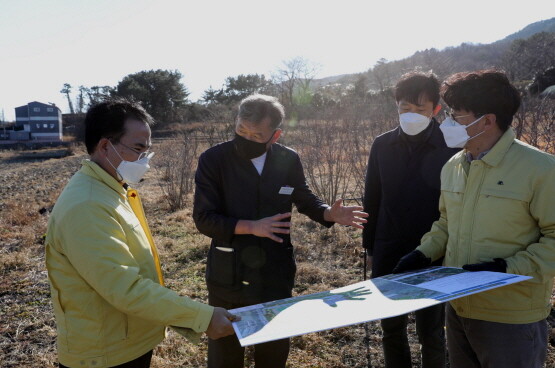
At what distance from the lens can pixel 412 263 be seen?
88.7 inches

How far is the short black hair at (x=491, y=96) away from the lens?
2088mm

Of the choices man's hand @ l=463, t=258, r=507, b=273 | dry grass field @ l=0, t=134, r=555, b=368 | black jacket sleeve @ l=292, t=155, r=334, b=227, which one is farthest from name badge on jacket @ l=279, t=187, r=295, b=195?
dry grass field @ l=0, t=134, r=555, b=368

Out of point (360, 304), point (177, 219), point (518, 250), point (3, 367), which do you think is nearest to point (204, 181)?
point (360, 304)

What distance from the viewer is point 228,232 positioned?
2434 mm

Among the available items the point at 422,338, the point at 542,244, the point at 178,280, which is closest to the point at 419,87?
the point at 542,244

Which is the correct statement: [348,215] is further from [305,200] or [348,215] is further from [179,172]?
[179,172]

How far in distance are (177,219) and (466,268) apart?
7989mm

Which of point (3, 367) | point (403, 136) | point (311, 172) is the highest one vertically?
point (403, 136)

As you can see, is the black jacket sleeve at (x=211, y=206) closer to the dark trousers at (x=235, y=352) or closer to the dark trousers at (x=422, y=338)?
the dark trousers at (x=235, y=352)

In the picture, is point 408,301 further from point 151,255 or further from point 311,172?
point 311,172

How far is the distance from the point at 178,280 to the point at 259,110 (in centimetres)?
380

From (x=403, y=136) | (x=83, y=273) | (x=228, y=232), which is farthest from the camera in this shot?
(x=403, y=136)

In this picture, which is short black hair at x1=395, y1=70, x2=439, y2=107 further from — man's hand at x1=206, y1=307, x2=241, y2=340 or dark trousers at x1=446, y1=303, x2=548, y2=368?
man's hand at x1=206, y1=307, x2=241, y2=340

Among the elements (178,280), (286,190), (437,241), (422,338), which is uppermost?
(286,190)
